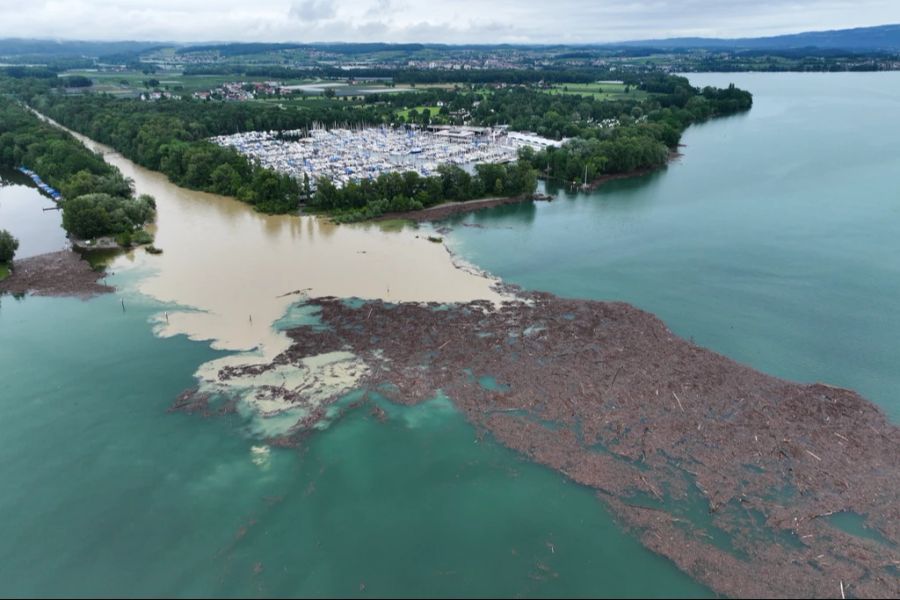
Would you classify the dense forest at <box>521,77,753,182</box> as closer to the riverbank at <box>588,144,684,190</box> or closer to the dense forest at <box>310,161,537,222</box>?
the riverbank at <box>588,144,684,190</box>

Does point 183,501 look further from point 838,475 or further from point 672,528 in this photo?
point 838,475

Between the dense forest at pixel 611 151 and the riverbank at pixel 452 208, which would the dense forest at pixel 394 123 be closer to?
the dense forest at pixel 611 151

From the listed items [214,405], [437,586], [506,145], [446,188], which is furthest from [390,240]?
[506,145]

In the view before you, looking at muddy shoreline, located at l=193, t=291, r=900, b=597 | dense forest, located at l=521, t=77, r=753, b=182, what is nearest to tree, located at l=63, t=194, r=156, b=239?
muddy shoreline, located at l=193, t=291, r=900, b=597

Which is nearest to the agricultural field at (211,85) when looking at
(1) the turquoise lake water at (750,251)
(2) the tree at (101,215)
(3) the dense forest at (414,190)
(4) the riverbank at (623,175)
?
(4) the riverbank at (623,175)

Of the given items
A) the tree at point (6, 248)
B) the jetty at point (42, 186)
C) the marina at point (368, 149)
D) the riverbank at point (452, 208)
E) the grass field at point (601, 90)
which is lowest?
the tree at point (6, 248)

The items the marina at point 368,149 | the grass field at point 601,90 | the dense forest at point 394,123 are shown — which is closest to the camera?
the dense forest at point 394,123
